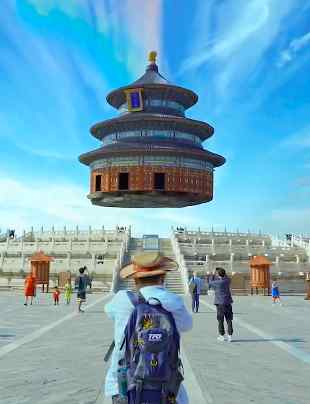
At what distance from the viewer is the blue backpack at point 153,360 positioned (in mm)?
2857

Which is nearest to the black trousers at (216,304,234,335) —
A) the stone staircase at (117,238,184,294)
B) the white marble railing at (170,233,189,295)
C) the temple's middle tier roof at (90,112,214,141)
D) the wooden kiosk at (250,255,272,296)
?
the stone staircase at (117,238,184,294)

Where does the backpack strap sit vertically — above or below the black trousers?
above

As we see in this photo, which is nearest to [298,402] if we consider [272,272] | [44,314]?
[44,314]

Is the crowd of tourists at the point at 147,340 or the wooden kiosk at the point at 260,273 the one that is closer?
the crowd of tourists at the point at 147,340

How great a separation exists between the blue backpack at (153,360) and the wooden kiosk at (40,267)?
92.9ft

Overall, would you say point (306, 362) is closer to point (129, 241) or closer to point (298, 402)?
point (298, 402)

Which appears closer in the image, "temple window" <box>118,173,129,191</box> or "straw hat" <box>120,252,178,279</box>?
"straw hat" <box>120,252,178,279</box>

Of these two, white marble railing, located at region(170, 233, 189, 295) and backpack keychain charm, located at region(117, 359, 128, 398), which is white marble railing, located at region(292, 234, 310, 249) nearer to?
white marble railing, located at region(170, 233, 189, 295)

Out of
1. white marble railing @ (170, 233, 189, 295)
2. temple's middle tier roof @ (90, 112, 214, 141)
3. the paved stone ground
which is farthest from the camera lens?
temple's middle tier roof @ (90, 112, 214, 141)

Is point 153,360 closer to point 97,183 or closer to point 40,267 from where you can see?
point 40,267

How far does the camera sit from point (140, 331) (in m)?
2.90

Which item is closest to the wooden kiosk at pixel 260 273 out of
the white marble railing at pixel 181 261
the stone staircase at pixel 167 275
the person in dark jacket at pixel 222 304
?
the white marble railing at pixel 181 261

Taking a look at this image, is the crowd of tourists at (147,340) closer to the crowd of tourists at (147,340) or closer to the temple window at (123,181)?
the crowd of tourists at (147,340)

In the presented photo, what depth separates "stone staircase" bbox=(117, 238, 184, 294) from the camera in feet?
96.4
